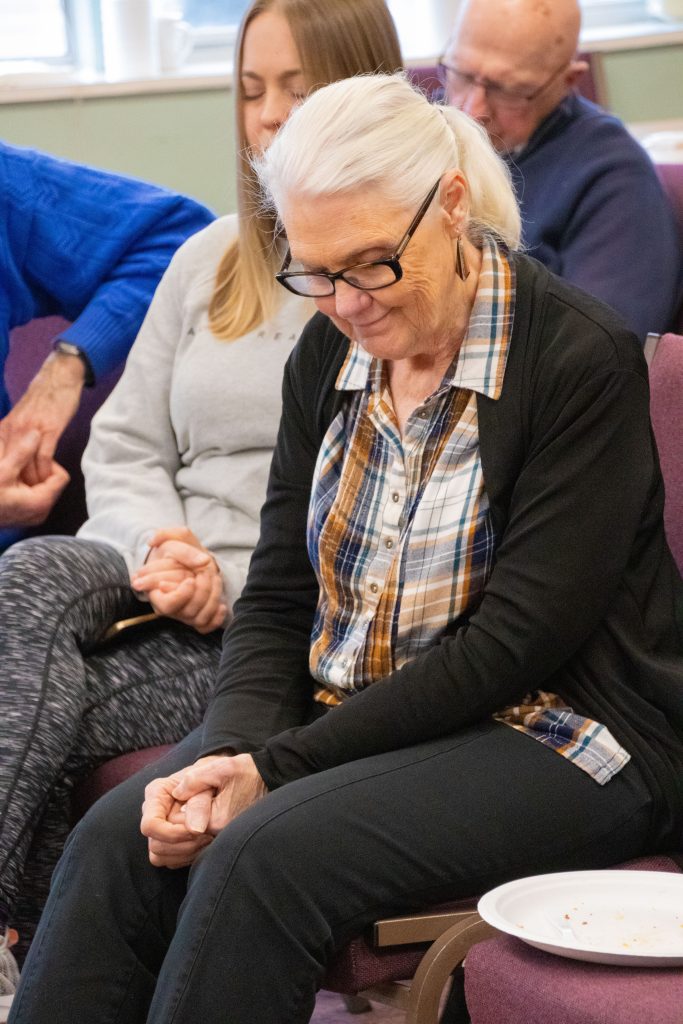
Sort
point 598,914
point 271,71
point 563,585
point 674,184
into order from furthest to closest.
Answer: point 674,184 → point 271,71 → point 563,585 → point 598,914

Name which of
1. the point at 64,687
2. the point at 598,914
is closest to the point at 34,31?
the point at 64,687

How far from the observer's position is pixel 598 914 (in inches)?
46.1

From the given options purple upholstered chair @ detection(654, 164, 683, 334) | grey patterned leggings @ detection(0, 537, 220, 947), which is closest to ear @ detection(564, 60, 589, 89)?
purple upholstered chair @ detection(654, 164, 683, 334)

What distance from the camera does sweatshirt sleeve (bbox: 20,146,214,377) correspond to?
2.18m

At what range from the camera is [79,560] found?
5.86ft

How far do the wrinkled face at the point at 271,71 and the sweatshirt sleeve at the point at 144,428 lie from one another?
260mm

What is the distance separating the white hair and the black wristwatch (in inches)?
32.8

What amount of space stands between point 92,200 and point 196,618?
2.65 ft

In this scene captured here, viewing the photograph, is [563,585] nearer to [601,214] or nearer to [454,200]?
[454,200]

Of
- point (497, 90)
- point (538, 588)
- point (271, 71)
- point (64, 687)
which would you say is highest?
point (271, 71)

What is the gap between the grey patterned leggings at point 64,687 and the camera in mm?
1564

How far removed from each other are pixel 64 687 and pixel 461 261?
0.69 metres

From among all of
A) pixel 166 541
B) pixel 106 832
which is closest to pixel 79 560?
pixel 166 541

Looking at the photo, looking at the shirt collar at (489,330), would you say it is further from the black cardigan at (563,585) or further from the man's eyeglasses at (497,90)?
the man's eyeglasses at (497,90)
